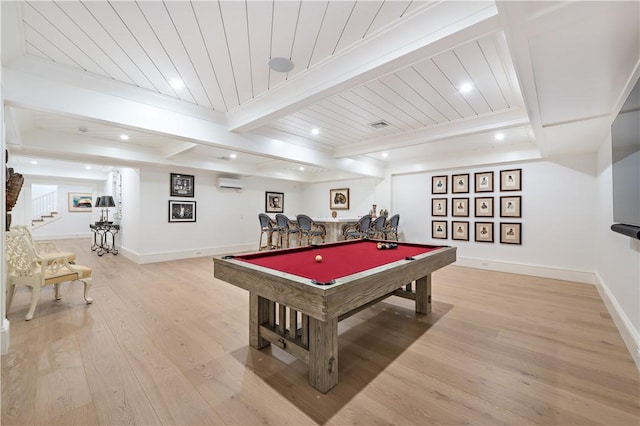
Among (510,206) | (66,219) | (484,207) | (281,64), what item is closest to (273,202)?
(484,207)

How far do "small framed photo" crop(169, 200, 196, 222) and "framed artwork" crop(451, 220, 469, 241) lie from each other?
650 cm

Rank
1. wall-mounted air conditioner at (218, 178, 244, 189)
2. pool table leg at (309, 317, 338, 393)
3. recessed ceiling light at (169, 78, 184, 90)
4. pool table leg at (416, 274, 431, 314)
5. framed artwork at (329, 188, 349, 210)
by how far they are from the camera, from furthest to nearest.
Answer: framed artwork at (329, 188, 349, 210) < wall-mounted air conditioner at (218, 178, 244, 189) < pool table leg at (416, 274, 431, 314) < recessed ceiling light at (169, 78, 184, 90) < pool table leg at (309, 317, 338, 393)

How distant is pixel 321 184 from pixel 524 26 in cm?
801

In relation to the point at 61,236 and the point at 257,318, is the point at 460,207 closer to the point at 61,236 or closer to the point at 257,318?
the point at 257,318

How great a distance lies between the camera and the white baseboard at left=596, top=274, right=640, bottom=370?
2225 millimetres

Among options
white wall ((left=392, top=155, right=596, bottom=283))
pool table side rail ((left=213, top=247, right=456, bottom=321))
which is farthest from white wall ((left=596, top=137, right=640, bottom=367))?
pool table side rail ((left=213, top=247, right=456, bottom=321))

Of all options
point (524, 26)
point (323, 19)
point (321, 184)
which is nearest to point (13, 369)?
point (323, 19)

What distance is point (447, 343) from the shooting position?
2.55 m

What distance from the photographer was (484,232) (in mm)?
5855

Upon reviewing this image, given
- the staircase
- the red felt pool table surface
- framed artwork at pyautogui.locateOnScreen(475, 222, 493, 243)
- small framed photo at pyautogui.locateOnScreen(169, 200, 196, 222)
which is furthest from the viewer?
the staircase

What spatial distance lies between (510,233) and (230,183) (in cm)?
690

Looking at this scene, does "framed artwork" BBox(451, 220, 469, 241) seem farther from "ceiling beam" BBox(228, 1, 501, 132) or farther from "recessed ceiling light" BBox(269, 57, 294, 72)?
"recessed ceiling light" BBox(269, 57, 294, 72)

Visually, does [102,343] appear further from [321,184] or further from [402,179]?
[321,184]

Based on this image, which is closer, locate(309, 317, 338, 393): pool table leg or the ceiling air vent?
locate(309, 317, 338, 393): pool table leg
